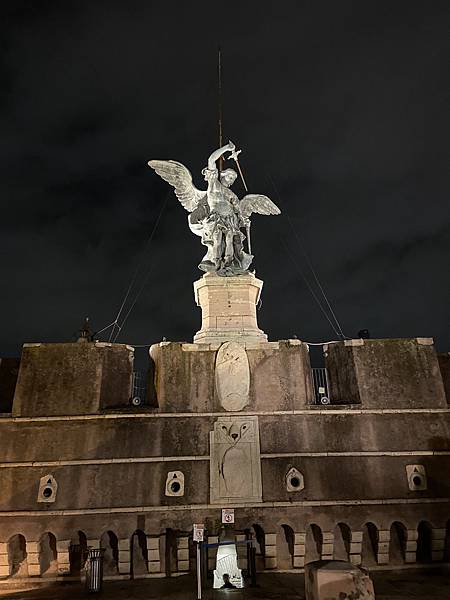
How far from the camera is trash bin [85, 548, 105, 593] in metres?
9.70

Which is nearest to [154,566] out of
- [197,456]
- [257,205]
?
[197,456]

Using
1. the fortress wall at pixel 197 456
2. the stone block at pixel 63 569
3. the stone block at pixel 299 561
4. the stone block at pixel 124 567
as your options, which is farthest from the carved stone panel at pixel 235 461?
the stone block at pixel 63 569

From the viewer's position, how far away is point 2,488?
1095cm

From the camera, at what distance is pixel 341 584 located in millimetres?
6910

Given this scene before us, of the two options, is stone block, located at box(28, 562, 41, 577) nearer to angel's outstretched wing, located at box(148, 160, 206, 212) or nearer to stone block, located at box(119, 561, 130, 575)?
stone block, located at box(119, 561, 130, 575)

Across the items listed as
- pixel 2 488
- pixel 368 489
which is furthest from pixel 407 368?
pixel 2 488

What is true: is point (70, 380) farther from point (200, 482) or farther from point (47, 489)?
point (200, 482)

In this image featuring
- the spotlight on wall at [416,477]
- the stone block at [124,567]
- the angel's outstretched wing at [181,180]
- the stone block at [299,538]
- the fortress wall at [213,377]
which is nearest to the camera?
the stone block at [124,567]

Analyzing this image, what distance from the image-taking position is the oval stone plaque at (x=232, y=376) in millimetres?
11917

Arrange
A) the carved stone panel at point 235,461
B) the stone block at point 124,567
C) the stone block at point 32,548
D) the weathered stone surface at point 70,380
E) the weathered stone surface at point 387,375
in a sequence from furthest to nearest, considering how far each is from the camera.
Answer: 1. the weathered stone surface at point 387,375
2. the weathered stone surface at point 70,380
3. the carved stone panel at point 235,461
4. the stone block at point 124,567
5. the stone block at point 32,548

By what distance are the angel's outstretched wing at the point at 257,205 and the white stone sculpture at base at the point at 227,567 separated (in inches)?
423

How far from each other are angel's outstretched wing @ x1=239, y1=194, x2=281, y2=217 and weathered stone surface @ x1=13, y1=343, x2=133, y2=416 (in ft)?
22.8

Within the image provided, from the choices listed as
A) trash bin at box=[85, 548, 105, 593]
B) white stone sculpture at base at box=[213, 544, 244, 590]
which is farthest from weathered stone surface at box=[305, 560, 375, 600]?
trash bin at box=[85, 548, 105, 593]

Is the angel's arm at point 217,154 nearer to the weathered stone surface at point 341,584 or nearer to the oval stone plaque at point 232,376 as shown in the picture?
the oval stone plaque at point 232,376
